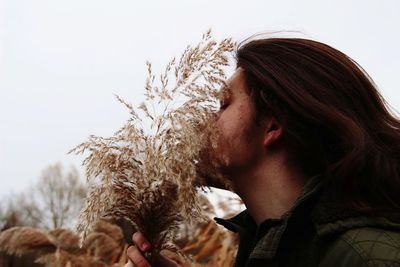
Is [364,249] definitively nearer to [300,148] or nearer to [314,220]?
[314,220]

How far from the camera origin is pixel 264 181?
7.77ft

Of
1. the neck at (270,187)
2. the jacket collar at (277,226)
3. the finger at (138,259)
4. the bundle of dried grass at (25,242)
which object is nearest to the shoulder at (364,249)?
the jacket collar at (277,226)

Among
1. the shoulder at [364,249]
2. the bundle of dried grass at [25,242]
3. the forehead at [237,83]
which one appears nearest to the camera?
the shoulder at [364,249]

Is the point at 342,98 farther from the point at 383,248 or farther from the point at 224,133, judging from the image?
the point at 383,248

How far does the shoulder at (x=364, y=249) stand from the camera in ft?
5.90

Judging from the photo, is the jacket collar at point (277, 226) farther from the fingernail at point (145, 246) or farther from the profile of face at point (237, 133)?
the fingernail at point (145, 246)

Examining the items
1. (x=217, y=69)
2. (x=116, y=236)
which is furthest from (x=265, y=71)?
(x=116, y=236)

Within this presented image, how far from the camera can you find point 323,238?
199 cm

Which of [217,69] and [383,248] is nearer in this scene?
[383,248]

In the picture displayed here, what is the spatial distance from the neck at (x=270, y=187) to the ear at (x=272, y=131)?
0.07m

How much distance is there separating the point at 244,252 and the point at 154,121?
2.21 ft

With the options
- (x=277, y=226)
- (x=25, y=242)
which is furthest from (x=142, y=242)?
(x=25, y=242)

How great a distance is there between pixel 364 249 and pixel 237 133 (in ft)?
2.32

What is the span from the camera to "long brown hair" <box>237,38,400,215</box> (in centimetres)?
213
